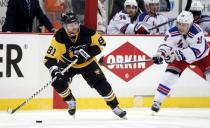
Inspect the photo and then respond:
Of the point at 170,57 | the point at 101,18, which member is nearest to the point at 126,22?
the point at 101,18

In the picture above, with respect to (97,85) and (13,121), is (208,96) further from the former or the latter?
(13,121)

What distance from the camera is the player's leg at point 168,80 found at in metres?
8.33

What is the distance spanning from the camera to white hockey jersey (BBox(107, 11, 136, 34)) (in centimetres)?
929

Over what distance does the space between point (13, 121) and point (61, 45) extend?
863 millimetres

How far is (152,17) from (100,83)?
1.93 metres

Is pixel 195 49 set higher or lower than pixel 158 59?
higher

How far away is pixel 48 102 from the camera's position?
873 centimetres

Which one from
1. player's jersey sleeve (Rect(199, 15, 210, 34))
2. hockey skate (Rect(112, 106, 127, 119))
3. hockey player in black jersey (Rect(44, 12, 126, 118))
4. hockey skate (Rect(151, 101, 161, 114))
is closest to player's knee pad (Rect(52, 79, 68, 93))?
hockey player in black jersey (Rect(44, 12, 126, 118))

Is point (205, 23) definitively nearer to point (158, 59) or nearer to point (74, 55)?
point (158, 59)

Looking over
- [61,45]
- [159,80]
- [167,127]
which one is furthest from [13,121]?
[159,80]

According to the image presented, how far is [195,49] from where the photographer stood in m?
8.12

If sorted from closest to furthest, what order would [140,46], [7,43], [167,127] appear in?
[167,127], [7,43], [140,46]

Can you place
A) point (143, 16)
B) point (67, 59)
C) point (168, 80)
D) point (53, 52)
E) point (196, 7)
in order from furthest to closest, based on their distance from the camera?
point (143, 16) < point (196, 7) < point (168, 80) < point (67, 59) < point (53, 52)

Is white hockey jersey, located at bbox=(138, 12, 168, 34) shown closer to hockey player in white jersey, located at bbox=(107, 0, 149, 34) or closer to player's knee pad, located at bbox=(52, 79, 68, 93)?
hockey player in white jersey, located at bbox=(107, 0, 149, 34)
